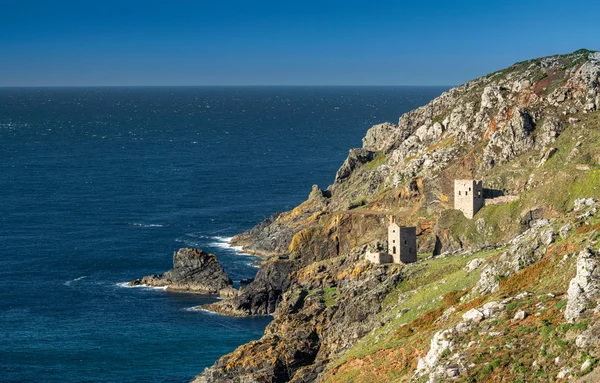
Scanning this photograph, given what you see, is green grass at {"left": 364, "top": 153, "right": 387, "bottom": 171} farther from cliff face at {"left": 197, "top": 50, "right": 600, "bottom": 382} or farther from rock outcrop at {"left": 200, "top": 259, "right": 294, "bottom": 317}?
rock outcrop at {"left": 200, "top": 259, "right": 294, "bottom": 317}

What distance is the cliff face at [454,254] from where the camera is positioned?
209ft

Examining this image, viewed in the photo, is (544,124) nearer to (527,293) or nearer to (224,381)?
(224,381)

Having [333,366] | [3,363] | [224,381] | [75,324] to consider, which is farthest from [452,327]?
[75,324]

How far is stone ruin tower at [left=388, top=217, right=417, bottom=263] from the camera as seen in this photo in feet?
403

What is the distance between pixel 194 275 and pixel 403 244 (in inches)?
1764

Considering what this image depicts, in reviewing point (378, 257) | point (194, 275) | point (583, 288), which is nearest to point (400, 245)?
point (378, 257)

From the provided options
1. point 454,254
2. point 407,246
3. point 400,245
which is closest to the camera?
point 454,254

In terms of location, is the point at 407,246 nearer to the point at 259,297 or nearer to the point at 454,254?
the point at 454,254

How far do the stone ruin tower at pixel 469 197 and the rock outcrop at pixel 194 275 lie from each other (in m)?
37.7

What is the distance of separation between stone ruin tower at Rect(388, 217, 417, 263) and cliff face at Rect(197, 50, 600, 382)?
2213 millimetres

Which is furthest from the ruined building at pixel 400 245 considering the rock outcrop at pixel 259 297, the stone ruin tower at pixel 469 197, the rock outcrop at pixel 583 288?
the rock outcrop at pixel 583 288

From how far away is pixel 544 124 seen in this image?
516 feet

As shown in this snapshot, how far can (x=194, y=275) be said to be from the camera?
15612 centimetres

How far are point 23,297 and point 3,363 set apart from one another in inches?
1254
